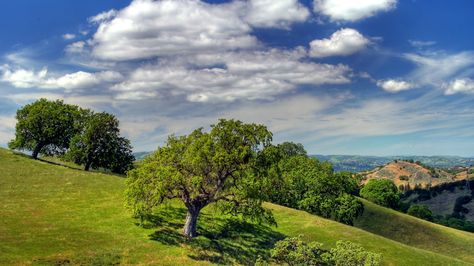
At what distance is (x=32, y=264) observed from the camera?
130 ft

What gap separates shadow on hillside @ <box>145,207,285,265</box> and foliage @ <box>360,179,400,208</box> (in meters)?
107

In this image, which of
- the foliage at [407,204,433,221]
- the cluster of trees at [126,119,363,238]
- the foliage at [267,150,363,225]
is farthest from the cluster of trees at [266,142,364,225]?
the foliage at [407,204,433,221]

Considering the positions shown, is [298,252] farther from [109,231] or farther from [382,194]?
[382,194]

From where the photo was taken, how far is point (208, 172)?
53.6 meters

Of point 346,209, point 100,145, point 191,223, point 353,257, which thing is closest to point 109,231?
point 191,223

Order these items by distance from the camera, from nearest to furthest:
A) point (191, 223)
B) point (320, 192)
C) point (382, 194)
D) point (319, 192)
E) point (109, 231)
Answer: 1. point (109, 231)
2. point (191, 223)
3. point (319, 192)
4. point (320, 192)
5. point (382, 194)

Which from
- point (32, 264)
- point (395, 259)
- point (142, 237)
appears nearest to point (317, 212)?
point (395, 259)

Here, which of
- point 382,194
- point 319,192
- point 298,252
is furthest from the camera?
point 382,194

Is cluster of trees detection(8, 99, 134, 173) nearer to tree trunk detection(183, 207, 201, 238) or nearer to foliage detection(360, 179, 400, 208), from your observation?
tree trunk detection(183, 207, 201, 238)

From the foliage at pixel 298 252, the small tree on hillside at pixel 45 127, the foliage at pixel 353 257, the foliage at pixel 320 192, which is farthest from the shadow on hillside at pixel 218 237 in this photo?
the small tree on hillside at pixel 45 127

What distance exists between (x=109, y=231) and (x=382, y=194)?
13159 centimetres

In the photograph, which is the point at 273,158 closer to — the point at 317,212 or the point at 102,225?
the point at 102,225

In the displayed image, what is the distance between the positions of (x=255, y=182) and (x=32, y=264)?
27092 mm

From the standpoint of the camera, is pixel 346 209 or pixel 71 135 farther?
pixel 71 135
